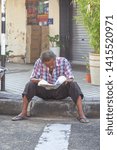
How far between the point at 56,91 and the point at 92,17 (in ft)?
9.96

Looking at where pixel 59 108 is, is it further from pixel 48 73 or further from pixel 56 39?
Result: pixel 56 39

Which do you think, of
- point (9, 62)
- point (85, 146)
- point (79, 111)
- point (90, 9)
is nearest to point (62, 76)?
point (79, 111)

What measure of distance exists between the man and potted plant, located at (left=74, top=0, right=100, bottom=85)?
2.51 meters

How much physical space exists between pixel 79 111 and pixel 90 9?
130 inches

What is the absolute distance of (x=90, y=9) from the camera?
31.8ft

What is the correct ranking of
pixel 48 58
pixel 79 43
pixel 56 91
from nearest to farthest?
pixel 48 58, pixel 56 91, pixel 79 43

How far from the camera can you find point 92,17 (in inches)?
386

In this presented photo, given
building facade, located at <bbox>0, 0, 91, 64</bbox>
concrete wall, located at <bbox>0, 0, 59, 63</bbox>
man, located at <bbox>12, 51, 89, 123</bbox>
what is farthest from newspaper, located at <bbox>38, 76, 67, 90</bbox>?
concrete wall, located at <bbox>0, 0, 59, 63</bbox>

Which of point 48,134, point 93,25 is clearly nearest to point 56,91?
point 48,134

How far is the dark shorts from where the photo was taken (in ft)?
23.5

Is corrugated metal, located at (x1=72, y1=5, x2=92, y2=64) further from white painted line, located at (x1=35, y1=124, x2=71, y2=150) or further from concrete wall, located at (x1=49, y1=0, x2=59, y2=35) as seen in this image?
white painted line, located at (x1=35, y1=124, x2=71, y2=150)

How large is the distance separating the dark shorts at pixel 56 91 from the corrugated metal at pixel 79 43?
757cm

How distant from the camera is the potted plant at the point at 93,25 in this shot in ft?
31.8

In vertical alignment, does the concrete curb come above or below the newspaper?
below
